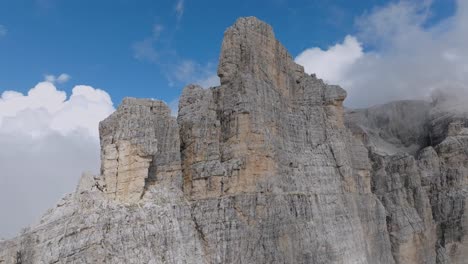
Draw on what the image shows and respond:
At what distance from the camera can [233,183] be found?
30.2 metres

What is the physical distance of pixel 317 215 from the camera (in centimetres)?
3397

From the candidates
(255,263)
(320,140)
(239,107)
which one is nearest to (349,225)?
(320,140)

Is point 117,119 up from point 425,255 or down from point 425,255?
up

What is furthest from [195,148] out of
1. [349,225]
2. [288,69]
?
[349,225]

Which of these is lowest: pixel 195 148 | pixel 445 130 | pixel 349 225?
pixel 349 225

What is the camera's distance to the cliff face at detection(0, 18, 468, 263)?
25.4 meters

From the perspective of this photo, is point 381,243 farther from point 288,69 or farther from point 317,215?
point 288,69

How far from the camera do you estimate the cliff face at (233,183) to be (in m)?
25.4

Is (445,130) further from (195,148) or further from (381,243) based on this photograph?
(195,148)

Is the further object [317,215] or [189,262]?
[317,215]

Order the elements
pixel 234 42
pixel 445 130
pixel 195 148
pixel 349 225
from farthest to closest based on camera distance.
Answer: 1. pixel 445 130
2. pixel 349 225
3. pixel 234 42
4. pixel 195 148

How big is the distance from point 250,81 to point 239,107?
2121 millimetres

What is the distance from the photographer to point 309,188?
3475 cm

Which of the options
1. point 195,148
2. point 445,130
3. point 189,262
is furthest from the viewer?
point 445,130
